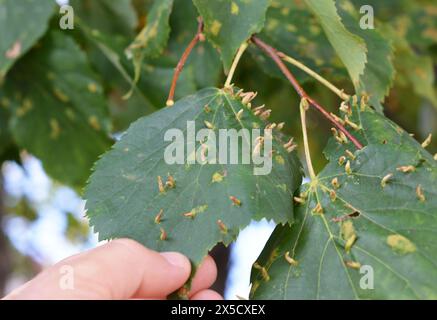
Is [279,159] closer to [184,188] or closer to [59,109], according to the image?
[184,188]

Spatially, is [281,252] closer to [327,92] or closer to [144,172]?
[144,172]

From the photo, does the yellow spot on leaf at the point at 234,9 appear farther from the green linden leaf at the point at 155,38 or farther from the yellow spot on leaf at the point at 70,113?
the yellow spot on leaf at the point at 70,113

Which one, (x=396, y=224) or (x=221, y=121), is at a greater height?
(x=221, y=121)

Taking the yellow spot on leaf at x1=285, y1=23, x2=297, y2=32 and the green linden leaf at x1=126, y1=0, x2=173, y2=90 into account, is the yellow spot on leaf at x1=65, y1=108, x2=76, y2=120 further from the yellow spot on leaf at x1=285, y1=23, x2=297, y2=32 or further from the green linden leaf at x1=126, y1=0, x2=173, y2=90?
the yellow spot on leaf at x1=285, y1=23, x2=297, y2=32

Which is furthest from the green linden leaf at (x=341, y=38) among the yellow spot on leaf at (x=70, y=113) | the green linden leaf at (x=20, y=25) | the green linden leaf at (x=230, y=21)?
the yellow spot on leaf at (x=70, y=113)

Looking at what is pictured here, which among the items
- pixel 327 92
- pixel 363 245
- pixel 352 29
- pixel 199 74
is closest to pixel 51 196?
pixel 327 92
